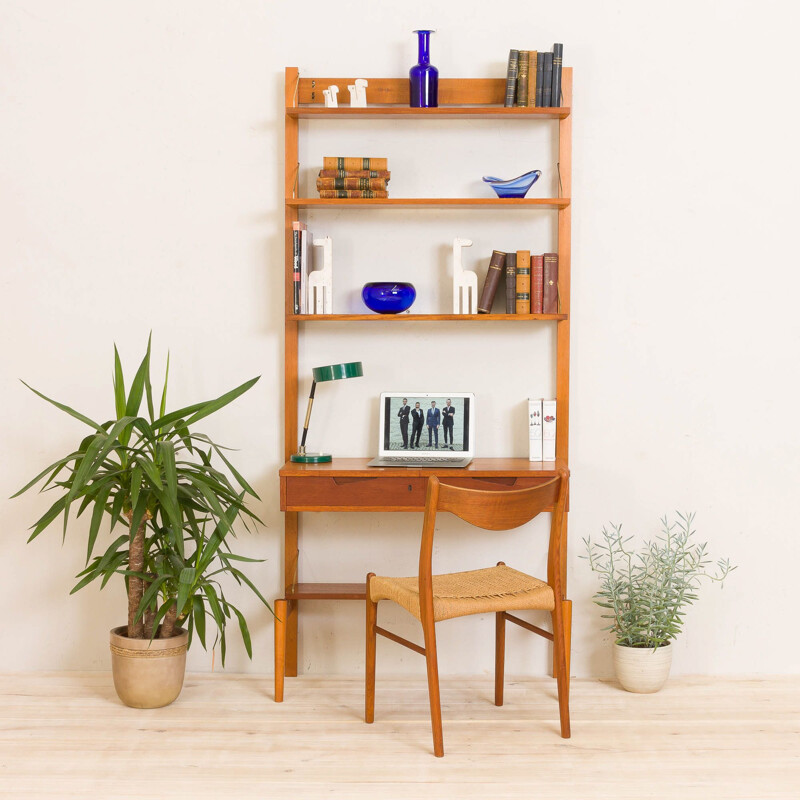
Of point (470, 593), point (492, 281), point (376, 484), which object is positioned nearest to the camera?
point (470, 593)

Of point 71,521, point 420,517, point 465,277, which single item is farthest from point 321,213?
point 71,521

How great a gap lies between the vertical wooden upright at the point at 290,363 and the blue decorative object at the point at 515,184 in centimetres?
69

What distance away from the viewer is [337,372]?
304 cm

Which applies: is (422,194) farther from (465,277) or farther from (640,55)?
(640,55)

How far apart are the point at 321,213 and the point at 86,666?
186cm

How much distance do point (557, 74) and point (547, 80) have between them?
0.04m

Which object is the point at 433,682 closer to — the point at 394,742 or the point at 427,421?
the point at 394,742

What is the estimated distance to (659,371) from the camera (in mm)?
3234

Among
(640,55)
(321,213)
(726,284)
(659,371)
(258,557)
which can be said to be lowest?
(258,557)

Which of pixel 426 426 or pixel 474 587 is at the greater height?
pixel 426 426

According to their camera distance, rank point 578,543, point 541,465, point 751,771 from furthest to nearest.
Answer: point 578,543 < point 541,465 < point 751,771

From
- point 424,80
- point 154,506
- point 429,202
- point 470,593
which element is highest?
point 424,80

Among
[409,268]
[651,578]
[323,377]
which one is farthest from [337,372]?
[651,578]

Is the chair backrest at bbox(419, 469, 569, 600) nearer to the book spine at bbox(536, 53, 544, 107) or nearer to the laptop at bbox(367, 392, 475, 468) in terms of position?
the laptop at bbox(367, 392, 475, 468)
